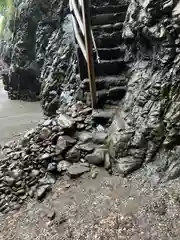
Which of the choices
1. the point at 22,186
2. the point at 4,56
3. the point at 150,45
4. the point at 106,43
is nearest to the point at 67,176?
the point at 22,186

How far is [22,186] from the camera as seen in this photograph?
2.73 meters

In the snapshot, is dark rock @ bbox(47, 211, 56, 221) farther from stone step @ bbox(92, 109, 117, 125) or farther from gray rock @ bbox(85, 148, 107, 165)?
stone step @ bbox(92, 109, 117, 125)

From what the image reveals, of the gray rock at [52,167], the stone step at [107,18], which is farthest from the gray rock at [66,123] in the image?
the stone step at [107,18]

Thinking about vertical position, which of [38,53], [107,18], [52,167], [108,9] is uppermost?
[108,9]

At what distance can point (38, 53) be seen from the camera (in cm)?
643

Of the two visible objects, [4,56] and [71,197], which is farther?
[4,56]

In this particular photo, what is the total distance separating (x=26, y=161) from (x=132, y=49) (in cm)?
203

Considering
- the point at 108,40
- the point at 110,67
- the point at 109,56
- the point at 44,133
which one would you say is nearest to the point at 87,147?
the point at 44,133

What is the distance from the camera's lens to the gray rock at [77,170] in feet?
8.62

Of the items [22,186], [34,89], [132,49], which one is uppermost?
[132,49]

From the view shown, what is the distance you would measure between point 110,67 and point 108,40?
19.9 inches

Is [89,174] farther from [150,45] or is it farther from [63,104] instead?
[63,104]

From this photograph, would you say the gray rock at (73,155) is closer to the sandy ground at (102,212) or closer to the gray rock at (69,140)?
the gray rock at (69,140)

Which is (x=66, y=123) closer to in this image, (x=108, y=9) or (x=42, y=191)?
(x=42, y=191)
